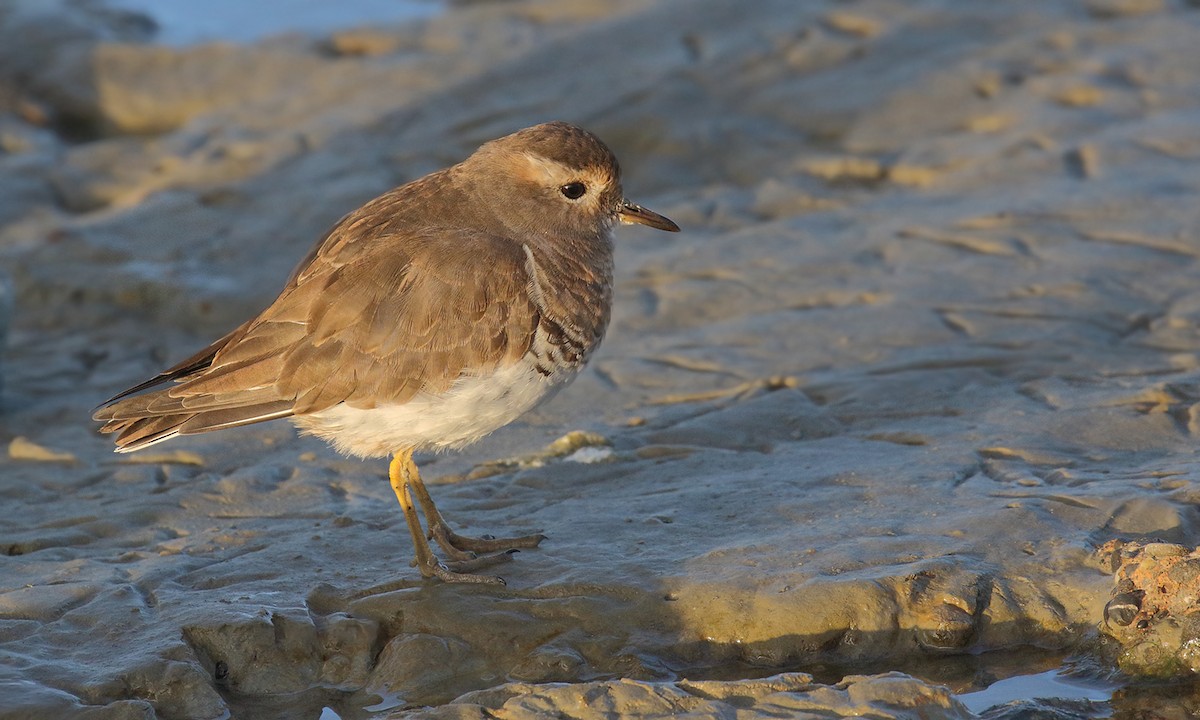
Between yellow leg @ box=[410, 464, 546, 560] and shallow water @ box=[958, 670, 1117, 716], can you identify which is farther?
yellow leg @ box=[410, 464, 546, 560]

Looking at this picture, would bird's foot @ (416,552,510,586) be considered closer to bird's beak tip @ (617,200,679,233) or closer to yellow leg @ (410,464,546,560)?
yellow leg @ (410,464,546,560)

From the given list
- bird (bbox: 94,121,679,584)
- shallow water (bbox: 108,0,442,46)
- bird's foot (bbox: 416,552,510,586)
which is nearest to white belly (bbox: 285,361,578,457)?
bird (bbox: 94,121,679,584)

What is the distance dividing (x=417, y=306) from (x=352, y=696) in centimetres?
154

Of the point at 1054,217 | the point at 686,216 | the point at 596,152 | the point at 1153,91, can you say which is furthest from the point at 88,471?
the point at 1153,91

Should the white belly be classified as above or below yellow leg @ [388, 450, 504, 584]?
above

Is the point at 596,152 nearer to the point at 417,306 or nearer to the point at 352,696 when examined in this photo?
the point at 417,306

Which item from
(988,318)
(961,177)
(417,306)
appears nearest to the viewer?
(417,306)

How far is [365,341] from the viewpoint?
5.77 meters

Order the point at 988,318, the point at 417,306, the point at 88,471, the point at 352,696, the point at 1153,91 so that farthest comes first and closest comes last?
the point at 1153,91 < the point at 988,318 < the point at 88,471 < the point at 417,306 < the point at 352,696

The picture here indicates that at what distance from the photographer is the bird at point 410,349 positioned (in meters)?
5.74

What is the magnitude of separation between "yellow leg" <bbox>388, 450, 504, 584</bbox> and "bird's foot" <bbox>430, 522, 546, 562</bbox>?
0.20ft

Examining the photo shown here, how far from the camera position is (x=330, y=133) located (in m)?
11.2

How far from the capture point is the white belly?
571cm

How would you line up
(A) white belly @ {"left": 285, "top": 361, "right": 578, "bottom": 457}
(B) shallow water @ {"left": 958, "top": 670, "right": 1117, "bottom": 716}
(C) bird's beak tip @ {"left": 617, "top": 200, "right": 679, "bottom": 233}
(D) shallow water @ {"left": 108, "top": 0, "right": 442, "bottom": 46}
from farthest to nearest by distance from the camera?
(D) shallow water @ {"left": 108, "top": 0, "right": 442, "bottom": 46}, (C) bird's beak tip @ {"left": 617, "top": 200, "right": 679, "bottom": 233}, (A) white belly @ {"left": 285, "top": 361, "right": 578, "bottom": 457}, (B) shallow water @ {"left": 958, "top": 670, "right": 1117, "bottom": 716}
